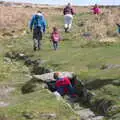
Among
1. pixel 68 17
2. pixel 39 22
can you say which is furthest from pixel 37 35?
pixel 68 17

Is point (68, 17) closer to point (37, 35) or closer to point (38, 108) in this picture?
point (37, 35)

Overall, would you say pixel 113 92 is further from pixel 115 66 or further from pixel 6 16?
pixel 6 16

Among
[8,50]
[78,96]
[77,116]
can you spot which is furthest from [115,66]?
[8,50]

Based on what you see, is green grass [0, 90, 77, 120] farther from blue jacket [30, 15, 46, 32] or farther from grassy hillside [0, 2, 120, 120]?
blue jacket [30, 15, 46, 32]

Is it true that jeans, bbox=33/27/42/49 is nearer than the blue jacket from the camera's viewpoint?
No

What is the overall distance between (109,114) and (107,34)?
727 inches

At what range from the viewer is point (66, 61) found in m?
22.9

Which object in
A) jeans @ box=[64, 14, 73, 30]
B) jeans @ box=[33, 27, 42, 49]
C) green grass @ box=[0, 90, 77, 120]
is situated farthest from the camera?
jeans @ box=[64, 14, 73, 30]

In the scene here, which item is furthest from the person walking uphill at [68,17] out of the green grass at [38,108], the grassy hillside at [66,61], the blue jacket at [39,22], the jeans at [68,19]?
the green grass at [38,108]

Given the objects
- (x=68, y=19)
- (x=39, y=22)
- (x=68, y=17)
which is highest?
(x=39, y=22)

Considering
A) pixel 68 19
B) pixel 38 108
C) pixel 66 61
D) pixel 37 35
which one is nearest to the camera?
pixel 38 108

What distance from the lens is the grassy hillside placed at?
50.6 feet

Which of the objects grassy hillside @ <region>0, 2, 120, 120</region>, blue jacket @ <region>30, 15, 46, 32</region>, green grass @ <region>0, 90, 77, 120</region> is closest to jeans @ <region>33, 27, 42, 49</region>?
blue jacket @ <region>30, 15, 46, 32</region>

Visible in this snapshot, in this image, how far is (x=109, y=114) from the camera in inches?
572
